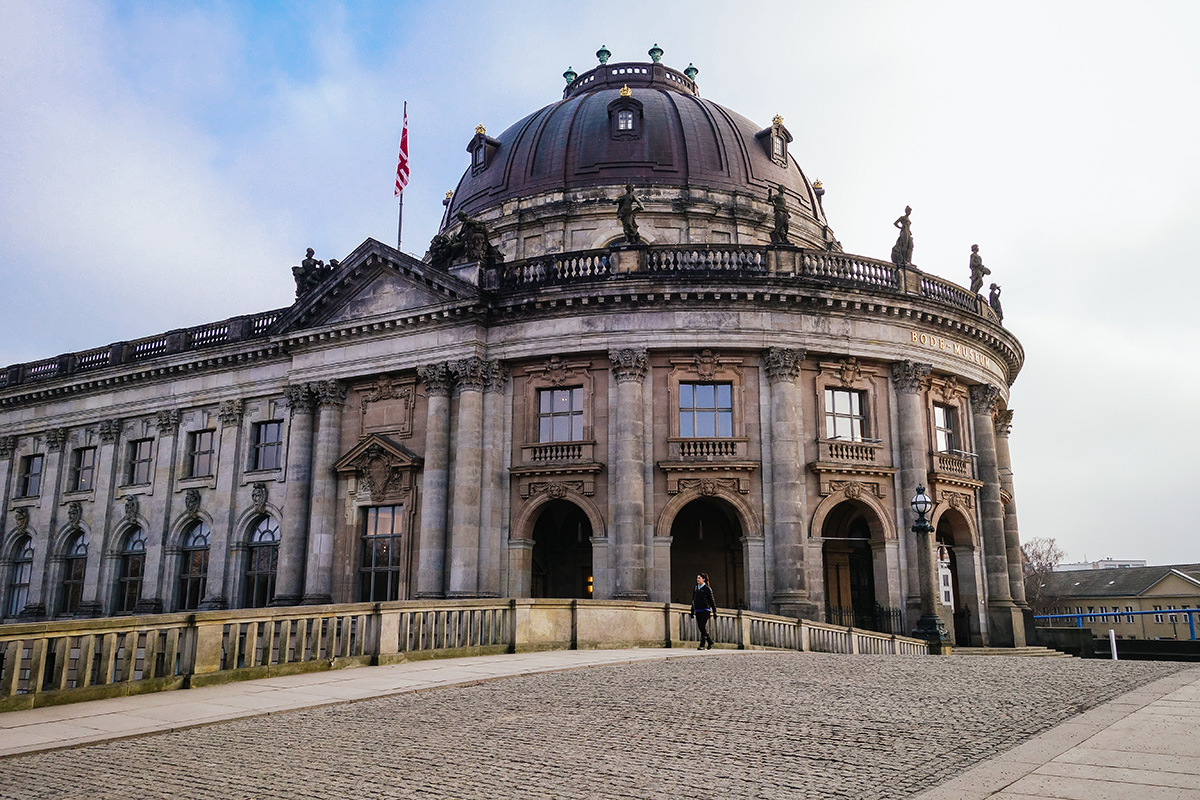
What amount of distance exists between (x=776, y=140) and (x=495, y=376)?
21245 millimetres

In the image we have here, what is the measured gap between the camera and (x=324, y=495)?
34.3 meters

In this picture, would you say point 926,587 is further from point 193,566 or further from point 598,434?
point 193,566

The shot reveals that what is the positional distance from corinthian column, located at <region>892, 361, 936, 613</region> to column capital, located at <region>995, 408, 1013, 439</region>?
25.2 feet

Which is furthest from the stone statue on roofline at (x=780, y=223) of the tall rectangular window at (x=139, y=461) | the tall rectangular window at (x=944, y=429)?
the tall rectangular window at (x=139, y=461)

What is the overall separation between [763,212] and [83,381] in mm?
30992

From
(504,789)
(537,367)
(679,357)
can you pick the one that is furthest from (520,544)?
(504,789)

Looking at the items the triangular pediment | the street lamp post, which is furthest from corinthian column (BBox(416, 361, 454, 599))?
the street lamp post

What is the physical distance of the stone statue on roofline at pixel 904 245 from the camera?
33.2 m

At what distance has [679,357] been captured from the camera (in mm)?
31391

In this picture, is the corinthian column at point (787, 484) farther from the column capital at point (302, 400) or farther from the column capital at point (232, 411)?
the column capital at point (232, 411)

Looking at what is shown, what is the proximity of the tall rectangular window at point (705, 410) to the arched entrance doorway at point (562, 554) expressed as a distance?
5911 mm

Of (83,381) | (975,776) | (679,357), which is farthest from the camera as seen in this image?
(83,381)

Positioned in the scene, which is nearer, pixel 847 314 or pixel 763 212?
pixel 847 314

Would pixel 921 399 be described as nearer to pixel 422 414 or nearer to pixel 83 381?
pixel 422 414
